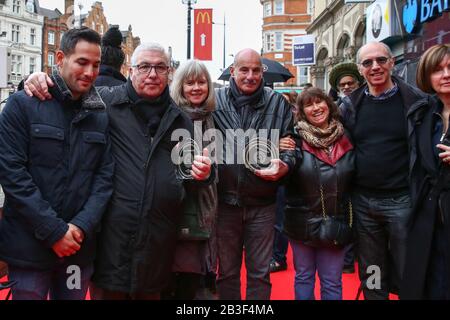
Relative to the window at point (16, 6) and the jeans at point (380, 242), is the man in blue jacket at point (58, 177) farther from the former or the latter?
the window at point (16, 6)

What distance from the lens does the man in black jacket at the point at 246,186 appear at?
9.91ft

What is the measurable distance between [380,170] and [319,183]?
428mm

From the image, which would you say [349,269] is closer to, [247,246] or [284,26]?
[247,246]

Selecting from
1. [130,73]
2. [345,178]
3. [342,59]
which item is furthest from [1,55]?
[342,59]

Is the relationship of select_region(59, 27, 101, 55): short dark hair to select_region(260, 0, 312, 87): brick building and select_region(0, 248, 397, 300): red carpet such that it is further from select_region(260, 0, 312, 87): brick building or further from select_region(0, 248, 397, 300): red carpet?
select_region(260, 0, 312, 87): brick building

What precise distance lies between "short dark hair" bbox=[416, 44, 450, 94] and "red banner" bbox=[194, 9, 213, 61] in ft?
31.8

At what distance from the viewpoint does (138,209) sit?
2439mm

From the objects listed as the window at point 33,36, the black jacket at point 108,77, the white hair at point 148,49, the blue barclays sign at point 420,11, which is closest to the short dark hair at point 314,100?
→ the white hair at point 148,49

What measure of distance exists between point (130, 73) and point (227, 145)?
862 mm

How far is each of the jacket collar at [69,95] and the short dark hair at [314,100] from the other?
148cm

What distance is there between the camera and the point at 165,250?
2.53 m

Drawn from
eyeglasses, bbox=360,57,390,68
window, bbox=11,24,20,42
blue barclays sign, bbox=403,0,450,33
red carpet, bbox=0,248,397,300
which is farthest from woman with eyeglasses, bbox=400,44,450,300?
window, bbox=11,24,20,42

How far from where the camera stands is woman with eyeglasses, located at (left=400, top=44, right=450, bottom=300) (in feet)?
8.18
